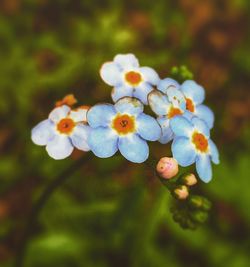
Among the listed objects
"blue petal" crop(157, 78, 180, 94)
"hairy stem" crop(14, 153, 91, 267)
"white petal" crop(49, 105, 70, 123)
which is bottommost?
"hairy stem" crop(14, 153, 91, 267)

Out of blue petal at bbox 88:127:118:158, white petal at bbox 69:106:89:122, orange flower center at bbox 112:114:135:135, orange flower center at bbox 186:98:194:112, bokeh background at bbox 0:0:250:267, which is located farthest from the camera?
bokeh background at bbox 0:0:250:267

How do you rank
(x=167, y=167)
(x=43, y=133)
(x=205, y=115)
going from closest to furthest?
(x=167, y=167), (x=43, y=133), (x=205, y=115)

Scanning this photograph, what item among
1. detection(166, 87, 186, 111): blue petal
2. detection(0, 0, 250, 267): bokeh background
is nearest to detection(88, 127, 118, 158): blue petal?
detection(166, 87, 186, 111): blue petal

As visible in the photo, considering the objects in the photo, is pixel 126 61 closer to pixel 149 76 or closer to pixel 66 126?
pixel 149 76

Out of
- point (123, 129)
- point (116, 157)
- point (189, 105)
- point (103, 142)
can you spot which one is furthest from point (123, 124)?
point (116, 157)

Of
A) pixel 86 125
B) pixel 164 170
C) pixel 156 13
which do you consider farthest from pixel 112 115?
pixel 156 13

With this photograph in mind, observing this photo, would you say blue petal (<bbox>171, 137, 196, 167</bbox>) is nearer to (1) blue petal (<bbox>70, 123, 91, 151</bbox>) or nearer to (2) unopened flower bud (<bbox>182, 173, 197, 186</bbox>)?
(2) unopened flower bud (<bbox>182, 173, 197, 186</bbox>)
